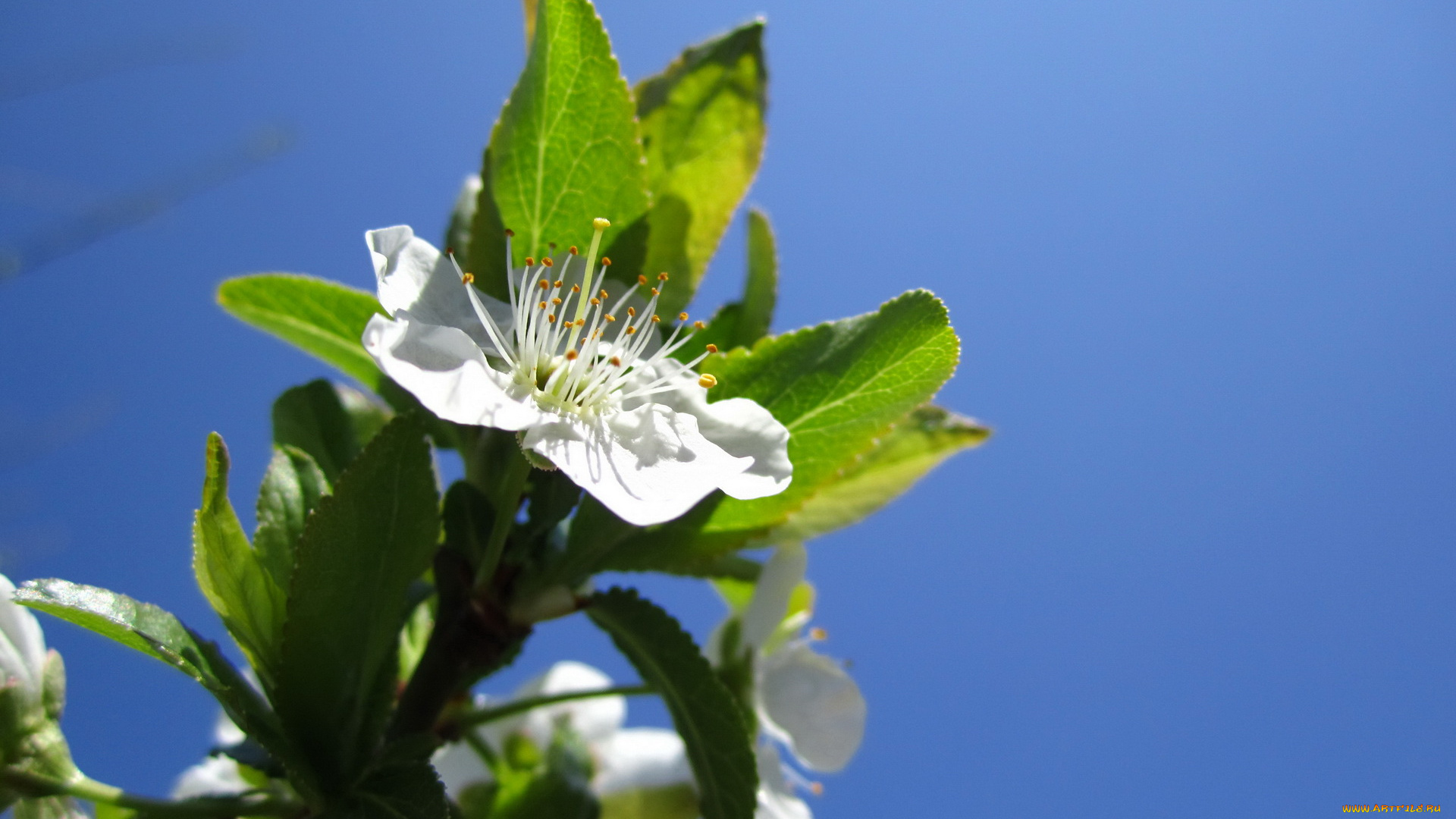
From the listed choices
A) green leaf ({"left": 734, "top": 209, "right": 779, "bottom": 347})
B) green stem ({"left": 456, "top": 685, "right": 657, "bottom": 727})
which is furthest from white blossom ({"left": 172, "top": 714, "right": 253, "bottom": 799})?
green leaf ({"left": 734, "top": 209, "right": 779, "bottom": 347})

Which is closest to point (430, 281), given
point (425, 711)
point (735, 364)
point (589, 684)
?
point (735, 364)

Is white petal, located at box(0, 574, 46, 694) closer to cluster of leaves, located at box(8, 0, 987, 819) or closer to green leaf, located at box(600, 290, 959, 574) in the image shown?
cluster of leaves, located at box(8, 0, 987, 819)

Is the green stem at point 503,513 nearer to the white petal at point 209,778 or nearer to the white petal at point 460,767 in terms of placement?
the white petal at point 460,767

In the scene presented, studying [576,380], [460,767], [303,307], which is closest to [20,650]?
[303,307]

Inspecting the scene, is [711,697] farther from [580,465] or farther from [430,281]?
[430,281]

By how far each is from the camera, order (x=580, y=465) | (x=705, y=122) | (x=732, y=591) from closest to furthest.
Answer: (x=580, y=465), (x=705, y=122), (x=732, y=591)

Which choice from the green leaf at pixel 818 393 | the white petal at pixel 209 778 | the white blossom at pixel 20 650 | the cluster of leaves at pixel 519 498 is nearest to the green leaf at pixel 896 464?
the cluster of leaves at pixel 519 498

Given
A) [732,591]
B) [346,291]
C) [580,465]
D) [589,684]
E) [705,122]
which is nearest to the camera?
[580,465]
